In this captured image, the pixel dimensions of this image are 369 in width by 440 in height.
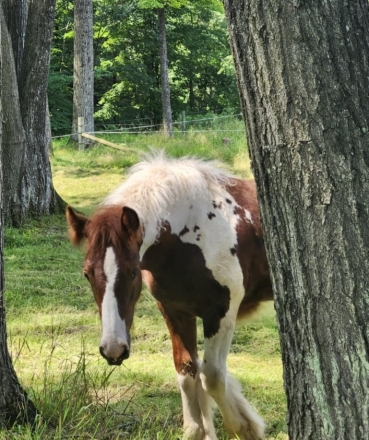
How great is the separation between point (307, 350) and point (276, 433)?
2282 millimetres

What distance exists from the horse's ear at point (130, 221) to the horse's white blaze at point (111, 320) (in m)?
0.16

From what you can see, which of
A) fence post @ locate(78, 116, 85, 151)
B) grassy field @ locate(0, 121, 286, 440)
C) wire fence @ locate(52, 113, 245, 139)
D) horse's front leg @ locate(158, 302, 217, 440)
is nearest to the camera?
grassy field @ locate(0, 121, 286, 440)

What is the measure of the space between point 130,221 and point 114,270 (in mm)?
306

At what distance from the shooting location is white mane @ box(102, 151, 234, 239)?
362 cm

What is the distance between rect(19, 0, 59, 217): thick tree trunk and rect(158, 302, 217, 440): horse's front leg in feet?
18.5

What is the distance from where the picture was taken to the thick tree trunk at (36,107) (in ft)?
29.2

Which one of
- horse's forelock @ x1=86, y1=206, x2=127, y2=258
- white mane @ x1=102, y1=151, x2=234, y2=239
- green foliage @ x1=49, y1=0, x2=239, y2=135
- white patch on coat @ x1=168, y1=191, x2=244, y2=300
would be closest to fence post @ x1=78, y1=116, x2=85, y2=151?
green foliage @ x1=49, y1=0, x2=239, y2=135

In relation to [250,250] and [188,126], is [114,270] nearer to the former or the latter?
[250,250]

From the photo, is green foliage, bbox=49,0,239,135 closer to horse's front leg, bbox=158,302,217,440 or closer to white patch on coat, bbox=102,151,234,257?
white patch on coat, bbox=102,151,234,257

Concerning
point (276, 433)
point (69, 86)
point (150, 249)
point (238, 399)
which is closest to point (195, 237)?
point (150, 249)

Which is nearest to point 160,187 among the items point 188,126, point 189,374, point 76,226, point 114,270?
point 76,226

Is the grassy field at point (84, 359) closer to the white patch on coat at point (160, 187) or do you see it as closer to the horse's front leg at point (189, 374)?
the horse's front leg at point (189, 374)

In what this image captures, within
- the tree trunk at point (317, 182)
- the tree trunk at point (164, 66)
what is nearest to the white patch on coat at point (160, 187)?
the tree trunk at point (317, 182)

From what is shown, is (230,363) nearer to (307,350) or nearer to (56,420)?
(56,420)
